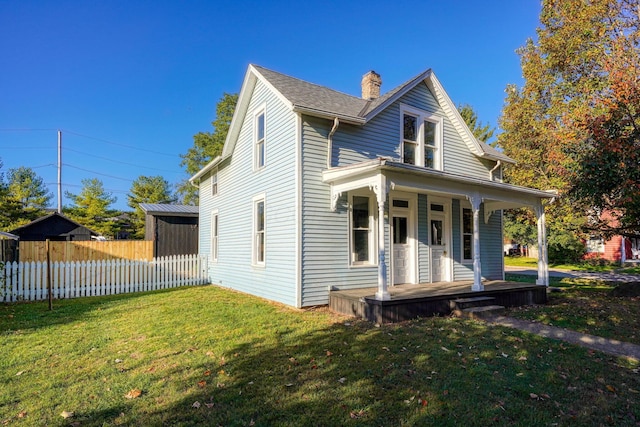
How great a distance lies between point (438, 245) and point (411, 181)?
357 cm

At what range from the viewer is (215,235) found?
14320 mm

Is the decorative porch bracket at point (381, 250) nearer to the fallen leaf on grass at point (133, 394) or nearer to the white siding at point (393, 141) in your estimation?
the white siding at point (393, 141)

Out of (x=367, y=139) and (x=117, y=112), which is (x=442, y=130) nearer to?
(x=367, y=139)

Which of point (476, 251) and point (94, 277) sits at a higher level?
point (476, 251)

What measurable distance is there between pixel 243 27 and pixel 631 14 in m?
16.1

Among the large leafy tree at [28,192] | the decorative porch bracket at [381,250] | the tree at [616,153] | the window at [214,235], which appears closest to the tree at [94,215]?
the large leafy tree at [28,192]

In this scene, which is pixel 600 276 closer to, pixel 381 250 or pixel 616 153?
pixel 616 153

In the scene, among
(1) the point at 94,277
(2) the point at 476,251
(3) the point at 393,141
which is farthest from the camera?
(1) the point at 94,277

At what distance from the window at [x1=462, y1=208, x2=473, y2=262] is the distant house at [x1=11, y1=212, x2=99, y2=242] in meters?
20.9

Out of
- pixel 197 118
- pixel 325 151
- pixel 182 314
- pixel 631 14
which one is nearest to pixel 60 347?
pixel 182 314

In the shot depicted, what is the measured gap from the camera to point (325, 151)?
881 centimetres

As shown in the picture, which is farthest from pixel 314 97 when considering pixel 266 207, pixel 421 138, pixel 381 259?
pixel 381 259

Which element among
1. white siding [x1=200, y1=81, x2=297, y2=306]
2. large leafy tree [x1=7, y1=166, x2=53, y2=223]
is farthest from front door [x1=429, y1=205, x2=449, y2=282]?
large leafy tree [x1=7, y1=166, x2=53, y2=223]

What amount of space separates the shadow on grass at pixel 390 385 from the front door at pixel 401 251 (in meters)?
3.90
